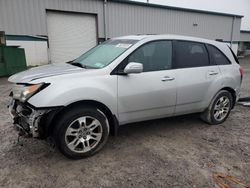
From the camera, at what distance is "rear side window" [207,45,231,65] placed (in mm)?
4379

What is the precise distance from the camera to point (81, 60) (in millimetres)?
4109

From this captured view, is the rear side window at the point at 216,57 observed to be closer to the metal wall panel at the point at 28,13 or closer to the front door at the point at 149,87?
the front door at the point at 149,87

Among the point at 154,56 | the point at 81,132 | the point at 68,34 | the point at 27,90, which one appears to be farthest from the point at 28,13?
the point at 81,132

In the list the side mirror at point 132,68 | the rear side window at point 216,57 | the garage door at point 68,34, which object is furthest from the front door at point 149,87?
the garage door at point 68,34

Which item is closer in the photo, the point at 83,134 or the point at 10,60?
the point at 83,134

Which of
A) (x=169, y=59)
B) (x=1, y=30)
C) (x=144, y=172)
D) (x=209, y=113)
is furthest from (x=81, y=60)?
(x=1, y=30)

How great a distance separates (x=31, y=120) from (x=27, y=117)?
143mm

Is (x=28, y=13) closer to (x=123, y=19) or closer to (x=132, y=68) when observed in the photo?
(x=123, y=19)

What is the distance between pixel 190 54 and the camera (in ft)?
13.5

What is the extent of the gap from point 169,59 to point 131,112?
1.16 meters

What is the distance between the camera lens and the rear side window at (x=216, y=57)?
438 cm

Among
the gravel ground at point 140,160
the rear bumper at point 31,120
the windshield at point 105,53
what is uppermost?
the windshield at point 105,53

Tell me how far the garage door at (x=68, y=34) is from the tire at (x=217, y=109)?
39.4 ft

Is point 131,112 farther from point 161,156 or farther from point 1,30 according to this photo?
point 1,30
